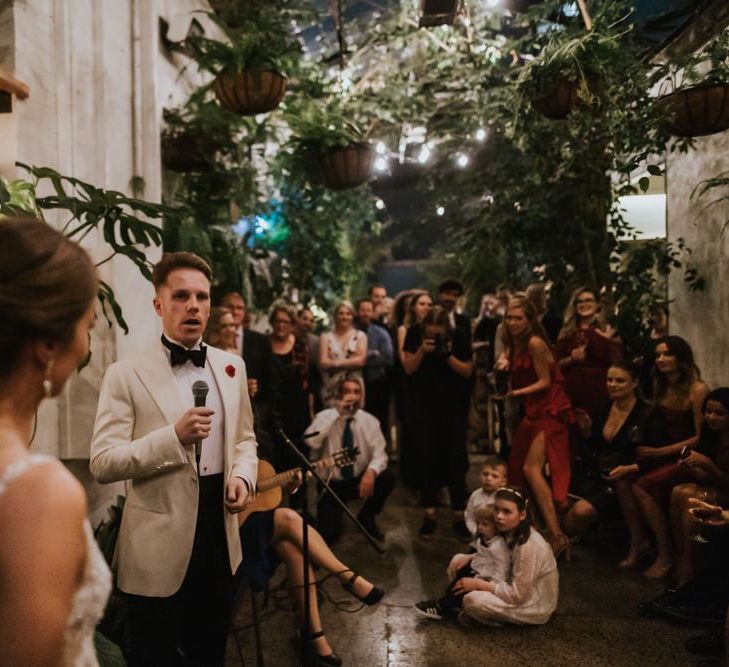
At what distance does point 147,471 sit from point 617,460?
367 cm

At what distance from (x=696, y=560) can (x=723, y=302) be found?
2.10 m

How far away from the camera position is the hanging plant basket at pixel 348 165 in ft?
19.1

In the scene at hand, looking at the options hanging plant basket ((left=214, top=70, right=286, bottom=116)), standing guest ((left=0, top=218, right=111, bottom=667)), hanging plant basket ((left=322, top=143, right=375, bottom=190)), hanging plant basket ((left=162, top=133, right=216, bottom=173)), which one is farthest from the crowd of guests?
hanging plant basket ((left=214, top=70, right=286, bottom=116))

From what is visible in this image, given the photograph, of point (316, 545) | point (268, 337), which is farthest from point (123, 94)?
point (316, 545)

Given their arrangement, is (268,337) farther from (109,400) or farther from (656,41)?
(656,41)

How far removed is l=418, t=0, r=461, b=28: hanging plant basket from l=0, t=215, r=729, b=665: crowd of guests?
2.24 meters

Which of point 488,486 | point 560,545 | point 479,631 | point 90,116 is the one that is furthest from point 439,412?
point 90,116

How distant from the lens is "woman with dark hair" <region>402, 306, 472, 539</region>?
5.31 meters

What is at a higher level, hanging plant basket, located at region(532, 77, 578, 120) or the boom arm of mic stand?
hanging plant basket, located at region(532, 77, 578, 120)

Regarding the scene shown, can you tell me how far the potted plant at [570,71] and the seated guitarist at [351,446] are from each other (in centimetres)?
248

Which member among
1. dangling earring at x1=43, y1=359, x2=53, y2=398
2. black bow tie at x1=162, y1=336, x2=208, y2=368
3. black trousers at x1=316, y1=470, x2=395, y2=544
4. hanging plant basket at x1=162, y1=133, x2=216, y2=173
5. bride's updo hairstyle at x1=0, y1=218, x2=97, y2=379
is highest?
hanging plant basket at x1=162, y1=133, x2=216, y2=173

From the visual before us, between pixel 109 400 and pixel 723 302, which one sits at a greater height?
pixel 723 302

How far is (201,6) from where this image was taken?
6430mm

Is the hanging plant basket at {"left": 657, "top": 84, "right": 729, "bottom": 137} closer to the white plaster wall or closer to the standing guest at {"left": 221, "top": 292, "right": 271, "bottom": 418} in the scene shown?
the white plaster wall
